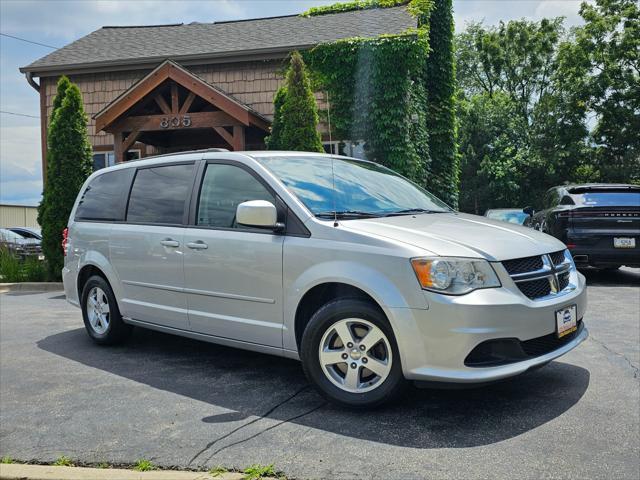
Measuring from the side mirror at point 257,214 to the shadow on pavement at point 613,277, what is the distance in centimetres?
754

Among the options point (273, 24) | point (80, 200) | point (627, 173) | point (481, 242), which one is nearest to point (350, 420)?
point (481, 242)

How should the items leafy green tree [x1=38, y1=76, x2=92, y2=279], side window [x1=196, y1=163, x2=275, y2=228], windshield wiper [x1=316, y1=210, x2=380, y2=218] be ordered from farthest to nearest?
leafy green tree [x1=38, y1=76, x2=92, y2=279]
side window [x1=196, y1=163, x2=275, y2=228]
windshield wiper [x1=316, y1=210, x2=380, y2=218]

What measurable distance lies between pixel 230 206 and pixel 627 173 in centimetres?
3083

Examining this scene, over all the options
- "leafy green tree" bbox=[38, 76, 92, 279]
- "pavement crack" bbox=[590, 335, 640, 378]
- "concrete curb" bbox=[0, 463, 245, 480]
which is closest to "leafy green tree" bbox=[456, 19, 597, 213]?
"leafy green tree" bbox=[38, 76, 92, 279]

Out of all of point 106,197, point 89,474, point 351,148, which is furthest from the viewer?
point 351,148

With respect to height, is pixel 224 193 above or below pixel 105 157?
below

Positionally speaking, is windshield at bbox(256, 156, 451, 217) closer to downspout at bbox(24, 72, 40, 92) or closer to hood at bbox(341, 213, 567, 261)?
hood at bbox(341, 213, 567, 261)

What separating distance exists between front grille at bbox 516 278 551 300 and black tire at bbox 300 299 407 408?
0.86 metres

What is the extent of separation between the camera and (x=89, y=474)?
302 cm

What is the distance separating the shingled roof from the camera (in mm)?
15734

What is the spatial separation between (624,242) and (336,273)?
7.47 m

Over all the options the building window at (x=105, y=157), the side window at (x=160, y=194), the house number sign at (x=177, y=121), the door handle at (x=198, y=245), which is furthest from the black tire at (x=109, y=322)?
the building window at (x=105, y=157)

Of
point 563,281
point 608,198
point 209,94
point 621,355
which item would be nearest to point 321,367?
point 563,281

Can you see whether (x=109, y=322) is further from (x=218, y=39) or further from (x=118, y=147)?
(x=218, y=39)
